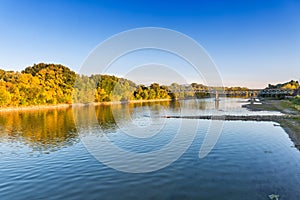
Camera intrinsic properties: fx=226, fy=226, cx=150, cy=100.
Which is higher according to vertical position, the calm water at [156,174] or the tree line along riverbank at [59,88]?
the tree line along riverbank at [59,88]

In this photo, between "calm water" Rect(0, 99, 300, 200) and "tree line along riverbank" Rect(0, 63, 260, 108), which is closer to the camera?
"calm water" Rect(0, 99, 300, 200)

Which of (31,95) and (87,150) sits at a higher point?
(31,95)

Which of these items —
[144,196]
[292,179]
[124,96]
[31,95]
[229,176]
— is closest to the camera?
[144,196]

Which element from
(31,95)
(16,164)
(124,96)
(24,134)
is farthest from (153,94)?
(16,164)

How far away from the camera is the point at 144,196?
47.2 ft

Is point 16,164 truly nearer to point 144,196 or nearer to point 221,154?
point 144,196

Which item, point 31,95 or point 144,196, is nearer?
point 144,196

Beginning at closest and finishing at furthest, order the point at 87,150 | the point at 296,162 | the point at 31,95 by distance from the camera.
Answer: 1. the point at 296,162
2. the point at 87,150
3. the point at 31,95

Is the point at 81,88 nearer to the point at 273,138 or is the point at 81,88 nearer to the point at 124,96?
the point at 124,96

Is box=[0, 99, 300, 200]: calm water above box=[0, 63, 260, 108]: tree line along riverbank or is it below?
below

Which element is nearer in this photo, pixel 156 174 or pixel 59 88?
pixel 156 174

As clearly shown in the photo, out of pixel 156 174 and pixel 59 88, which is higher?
pixel 59 88

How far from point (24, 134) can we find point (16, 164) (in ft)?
57.4

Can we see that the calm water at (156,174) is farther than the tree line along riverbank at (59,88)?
No
